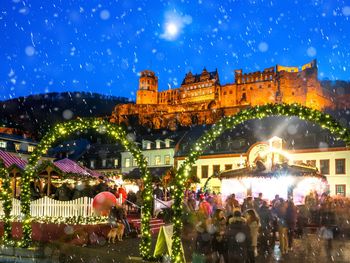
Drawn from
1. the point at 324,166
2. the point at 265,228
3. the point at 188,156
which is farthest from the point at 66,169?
the point at 324,166

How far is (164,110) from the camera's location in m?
127

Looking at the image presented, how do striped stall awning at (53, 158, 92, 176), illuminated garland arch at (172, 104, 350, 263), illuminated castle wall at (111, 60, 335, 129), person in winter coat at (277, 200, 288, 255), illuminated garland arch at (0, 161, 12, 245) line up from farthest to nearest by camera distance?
illuminated castle wall at (111, 60, 335, 129) < striped stall awning at (53, 158, 92, 176) < illuminated garland arch at (0, 161, 12, 245) < person in winter coat at (277, 200, 288, 255) < illuminated garland arch at (172, 104, 350, 263)

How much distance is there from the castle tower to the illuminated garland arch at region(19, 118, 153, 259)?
118651mm

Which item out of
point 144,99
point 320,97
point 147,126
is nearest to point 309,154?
point 320,97

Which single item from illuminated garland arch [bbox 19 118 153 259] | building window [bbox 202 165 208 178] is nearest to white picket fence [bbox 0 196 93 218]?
illuminated garland arch [bbox 19 118 153 259]

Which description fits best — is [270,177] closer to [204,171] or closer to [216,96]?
[204,171]

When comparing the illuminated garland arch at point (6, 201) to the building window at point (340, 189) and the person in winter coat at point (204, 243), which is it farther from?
the building window at point (340, 189)

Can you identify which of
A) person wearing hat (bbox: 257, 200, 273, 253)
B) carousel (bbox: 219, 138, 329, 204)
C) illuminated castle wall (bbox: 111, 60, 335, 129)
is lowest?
person wearing hat (bbox: 257, 200, 273, 253)

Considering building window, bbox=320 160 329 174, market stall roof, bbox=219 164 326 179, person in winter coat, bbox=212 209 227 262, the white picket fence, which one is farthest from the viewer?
building window, bbox=320 160 329 174

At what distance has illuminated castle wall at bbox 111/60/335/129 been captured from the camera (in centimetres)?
10462

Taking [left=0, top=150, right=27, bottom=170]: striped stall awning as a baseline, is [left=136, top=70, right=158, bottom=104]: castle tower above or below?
above

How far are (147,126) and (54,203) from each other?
3842 inches

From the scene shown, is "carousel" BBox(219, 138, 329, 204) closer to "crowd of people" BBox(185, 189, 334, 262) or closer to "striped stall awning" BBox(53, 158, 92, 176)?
"crowd of people" BBox(185, 189, 334, 262)

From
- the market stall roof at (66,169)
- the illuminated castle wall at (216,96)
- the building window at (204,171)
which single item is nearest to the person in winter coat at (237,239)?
the market stall roof at (66,169)
